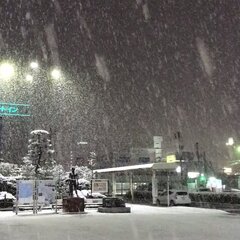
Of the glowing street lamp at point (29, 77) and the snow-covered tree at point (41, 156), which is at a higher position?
the glowing street lamp at point (29, 77)

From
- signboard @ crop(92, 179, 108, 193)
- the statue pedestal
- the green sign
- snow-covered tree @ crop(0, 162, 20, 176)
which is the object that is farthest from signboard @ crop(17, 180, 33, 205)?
snow-covered tree @ crop(0, 162, 20, 176)

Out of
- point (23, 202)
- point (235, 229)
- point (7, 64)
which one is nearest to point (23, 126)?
point (7, 64)

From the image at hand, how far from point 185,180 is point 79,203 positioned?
27605 millimetres

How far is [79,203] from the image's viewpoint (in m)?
26.8

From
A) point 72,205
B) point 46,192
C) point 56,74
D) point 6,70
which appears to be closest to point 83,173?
point 56,74

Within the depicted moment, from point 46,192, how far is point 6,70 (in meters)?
10.9

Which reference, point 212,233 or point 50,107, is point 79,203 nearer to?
point 212,233

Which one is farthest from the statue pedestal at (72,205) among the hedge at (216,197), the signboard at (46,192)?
the hedge at (216,197)

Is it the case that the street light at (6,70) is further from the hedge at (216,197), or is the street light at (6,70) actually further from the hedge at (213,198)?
the hedge at (216,197)

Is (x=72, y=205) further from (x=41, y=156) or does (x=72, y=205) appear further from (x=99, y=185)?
(x=41, y=156)

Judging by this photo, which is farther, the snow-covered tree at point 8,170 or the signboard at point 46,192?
the snow-covered tree at point 8,170

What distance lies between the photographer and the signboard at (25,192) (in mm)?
26281

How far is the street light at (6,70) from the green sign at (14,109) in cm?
433

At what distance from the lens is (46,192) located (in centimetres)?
2686
